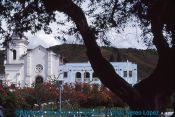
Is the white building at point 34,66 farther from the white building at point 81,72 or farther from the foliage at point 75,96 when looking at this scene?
the foliage at point 75,96

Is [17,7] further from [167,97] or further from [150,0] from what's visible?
[167,97]

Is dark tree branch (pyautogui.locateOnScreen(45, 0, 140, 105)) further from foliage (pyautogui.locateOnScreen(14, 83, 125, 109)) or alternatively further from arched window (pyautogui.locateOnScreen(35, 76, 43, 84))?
arched window (pyautogui.locateOnScreen(35, 76, 43, 84))

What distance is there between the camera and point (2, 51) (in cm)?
1245

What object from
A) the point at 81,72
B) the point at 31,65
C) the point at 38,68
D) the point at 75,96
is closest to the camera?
the point at 75,96

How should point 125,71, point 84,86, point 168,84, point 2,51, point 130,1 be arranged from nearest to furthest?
1. point 168,84
2. point 130,1
3. point 2,51
4. point 84,86
5. point 125,71

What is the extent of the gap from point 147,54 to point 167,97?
253 cm

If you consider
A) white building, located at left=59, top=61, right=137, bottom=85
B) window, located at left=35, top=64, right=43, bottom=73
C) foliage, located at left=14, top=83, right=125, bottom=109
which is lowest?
foliage, located at left=14, top=83, right=125, bottom=109

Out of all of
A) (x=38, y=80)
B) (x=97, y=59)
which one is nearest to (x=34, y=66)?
(x=38, y=80)

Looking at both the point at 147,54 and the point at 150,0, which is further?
the point at 147,54

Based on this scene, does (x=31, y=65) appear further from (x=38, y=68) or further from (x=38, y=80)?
(x=38, y=80)

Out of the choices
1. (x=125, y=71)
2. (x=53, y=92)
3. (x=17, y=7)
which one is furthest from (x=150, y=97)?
(x=125, y=71)

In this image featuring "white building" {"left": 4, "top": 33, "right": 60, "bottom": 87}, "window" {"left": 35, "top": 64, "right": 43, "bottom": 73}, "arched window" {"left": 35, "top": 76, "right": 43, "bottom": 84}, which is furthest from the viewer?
"window" {"left": 35, "top": 64, "right": 43, "bottom": 73}

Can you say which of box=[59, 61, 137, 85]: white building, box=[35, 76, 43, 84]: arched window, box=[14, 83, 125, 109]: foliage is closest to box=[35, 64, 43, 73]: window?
box=[35, 76, 43, 84]: arched window

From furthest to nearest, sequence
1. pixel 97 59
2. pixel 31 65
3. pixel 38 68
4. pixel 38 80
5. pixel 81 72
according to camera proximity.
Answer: pixel 31 65 → pixel 38 68 → pixel 81 72 → pixel 38 80 → pixel 97 59
